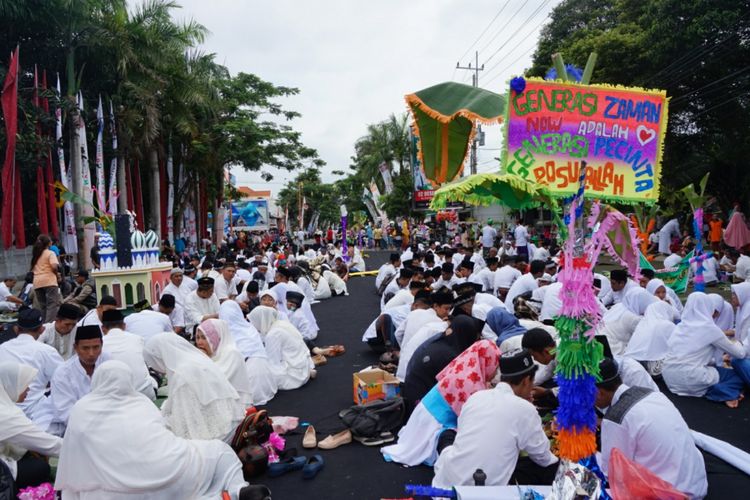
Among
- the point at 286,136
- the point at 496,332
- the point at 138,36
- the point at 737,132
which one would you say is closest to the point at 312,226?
the point at 286,136

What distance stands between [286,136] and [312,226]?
3381 cm

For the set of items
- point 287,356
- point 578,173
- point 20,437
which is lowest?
point 287,356

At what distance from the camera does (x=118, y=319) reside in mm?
5617

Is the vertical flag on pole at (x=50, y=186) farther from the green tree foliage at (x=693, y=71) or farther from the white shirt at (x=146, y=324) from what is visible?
the green tree foliage at (x=693, y=71)

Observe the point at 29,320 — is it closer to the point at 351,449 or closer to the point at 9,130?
the point at 351,449

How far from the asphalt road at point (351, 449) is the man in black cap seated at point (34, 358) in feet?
6.73

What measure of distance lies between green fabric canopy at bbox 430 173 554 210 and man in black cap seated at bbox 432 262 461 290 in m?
4.52

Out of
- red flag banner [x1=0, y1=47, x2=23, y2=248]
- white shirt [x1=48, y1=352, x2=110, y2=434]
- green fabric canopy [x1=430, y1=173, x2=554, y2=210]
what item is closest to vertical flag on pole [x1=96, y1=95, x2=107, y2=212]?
red flag banner [x1=0, y1=47, x2=23, y2=248]

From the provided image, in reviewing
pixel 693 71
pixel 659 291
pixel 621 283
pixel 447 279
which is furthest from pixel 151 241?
pixel 693 71

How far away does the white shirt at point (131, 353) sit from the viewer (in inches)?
196

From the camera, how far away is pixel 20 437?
12.2 feet

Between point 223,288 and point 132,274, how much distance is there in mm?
2438

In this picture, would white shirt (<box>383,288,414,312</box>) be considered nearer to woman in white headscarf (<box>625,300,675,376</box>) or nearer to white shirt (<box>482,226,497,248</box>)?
woman in white headscarf (<box>625,300,675,376</box>)

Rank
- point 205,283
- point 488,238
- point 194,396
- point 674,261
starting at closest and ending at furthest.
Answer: point 194,396 < point 205,283 < point 674,261 < point 488,238
